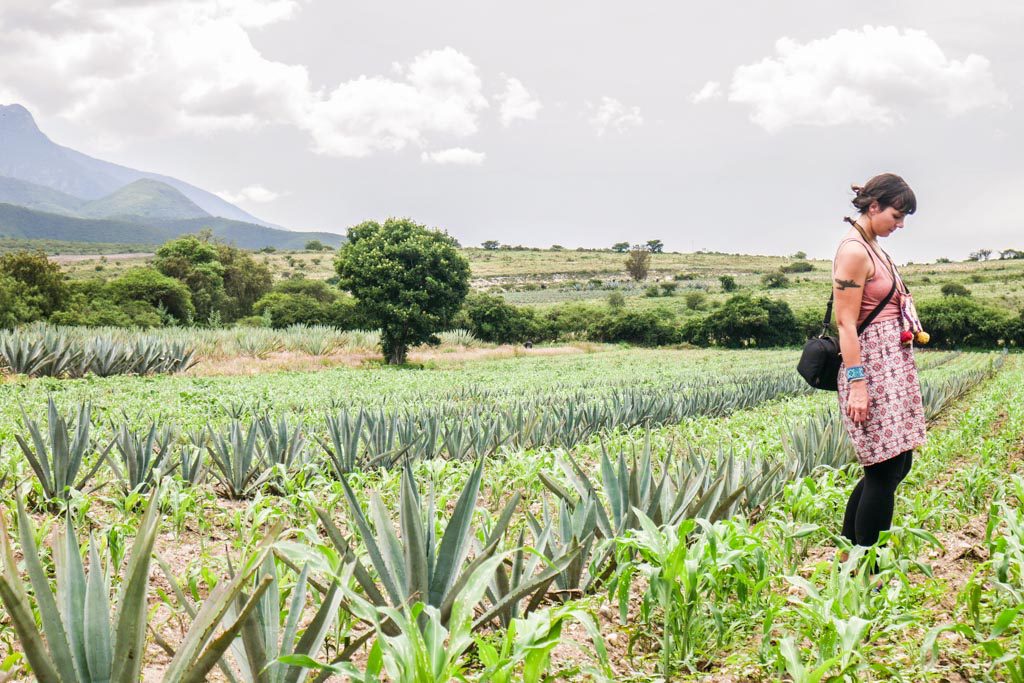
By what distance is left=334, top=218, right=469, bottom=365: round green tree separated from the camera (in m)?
22.4

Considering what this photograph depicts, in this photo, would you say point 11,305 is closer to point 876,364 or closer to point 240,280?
point 240,280

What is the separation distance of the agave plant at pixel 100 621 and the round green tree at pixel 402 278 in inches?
816

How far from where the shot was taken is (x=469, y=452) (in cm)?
582

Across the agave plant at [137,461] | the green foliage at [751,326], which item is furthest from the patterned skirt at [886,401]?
the green foliage at [751,326]

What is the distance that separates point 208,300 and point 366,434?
43.0 meters

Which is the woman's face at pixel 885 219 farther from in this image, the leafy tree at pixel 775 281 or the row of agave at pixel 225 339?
the leafy tree at pixel 775 281

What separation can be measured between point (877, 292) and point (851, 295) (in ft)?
0.47

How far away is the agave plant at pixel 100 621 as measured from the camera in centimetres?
128


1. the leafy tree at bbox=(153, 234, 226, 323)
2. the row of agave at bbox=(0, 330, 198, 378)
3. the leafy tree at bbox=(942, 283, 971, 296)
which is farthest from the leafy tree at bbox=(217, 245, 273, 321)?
the leafy tree at bbox=(942, 283, 971, 296)

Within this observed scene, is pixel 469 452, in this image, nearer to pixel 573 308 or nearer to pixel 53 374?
pixel 53 374

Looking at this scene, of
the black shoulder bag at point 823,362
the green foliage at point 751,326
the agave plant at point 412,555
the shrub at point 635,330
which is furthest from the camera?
the shrub at point 635,330

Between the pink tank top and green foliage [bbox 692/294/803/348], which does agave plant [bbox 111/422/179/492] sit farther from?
green foliage [bbox 692/294/803/348]

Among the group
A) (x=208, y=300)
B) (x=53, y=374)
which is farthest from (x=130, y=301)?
(x=53, y=374)

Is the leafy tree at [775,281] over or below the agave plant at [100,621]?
over
